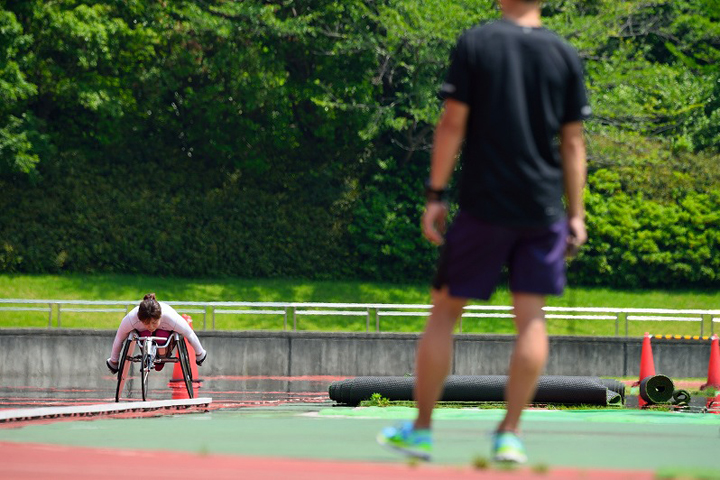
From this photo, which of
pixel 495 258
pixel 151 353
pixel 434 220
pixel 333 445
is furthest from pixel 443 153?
pixel 151 353

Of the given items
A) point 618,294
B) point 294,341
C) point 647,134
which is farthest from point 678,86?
point 294,341

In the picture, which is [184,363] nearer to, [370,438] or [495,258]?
[370,438]

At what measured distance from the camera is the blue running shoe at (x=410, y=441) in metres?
5.78

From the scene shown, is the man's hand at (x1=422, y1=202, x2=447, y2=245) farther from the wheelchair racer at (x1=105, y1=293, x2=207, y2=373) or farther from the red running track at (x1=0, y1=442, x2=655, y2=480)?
the wheelchair racer at (x1=105, y1=293, x2=207, y2=373)

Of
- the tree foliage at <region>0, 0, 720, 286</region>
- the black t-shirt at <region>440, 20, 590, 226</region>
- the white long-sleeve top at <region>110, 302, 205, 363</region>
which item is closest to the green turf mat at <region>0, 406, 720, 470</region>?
the black t-shirt at <region>440, 20, 590, 226</region>

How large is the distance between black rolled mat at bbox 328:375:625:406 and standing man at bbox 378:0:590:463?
806 centimetres

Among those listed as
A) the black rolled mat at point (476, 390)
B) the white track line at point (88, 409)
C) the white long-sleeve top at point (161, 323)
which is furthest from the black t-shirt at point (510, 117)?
the white long-sleeve top at point (161, 323)

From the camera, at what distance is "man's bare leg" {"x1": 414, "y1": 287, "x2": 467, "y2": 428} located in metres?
5.86

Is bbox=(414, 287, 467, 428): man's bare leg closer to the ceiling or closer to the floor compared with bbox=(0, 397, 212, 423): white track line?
closer to the ceiling

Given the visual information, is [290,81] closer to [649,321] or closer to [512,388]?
[649,321]

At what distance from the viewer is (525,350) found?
5812mm

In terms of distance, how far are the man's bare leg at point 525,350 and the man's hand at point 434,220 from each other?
389 millimetres

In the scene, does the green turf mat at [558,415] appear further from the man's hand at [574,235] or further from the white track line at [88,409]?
the man's hand at [574,235]

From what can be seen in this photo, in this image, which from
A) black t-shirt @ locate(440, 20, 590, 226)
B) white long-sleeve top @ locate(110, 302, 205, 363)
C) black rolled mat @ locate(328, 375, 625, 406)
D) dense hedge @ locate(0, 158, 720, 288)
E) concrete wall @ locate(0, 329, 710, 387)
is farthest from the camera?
dense hedge @ locate(0, 158, 720, 288)
